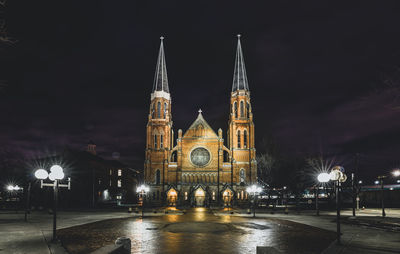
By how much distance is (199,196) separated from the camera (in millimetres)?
58531

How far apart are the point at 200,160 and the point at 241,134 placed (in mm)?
9858

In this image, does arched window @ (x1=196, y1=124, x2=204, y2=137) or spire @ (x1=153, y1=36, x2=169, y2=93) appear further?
spire @ (x1=153, y1=36, x2=169, y2=93)

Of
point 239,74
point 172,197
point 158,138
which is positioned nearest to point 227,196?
point 172,197

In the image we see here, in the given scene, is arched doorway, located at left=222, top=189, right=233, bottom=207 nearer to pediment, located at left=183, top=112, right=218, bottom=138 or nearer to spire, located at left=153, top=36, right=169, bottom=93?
pediment, located at left=183, top=112, right=218, bottom=138

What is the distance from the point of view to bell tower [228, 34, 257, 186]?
5978cm

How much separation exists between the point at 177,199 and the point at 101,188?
24.3m

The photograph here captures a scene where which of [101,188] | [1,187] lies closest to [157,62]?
[101,188]

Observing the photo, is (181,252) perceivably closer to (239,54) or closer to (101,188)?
(239,54)

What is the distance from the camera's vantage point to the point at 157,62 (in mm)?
69625

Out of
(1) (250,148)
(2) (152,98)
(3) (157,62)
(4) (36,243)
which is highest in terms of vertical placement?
(3) (157,62)

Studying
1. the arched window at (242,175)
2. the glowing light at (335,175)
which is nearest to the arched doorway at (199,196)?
the arched window at (242,175)

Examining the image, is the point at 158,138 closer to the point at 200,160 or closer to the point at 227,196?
A: the point at 200,160

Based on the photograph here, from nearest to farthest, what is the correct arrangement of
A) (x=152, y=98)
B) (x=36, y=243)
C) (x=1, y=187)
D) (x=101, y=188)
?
(x=36, y=243) → (x=1, y=187) → (x=152, y=98) → (x=101, y=188)

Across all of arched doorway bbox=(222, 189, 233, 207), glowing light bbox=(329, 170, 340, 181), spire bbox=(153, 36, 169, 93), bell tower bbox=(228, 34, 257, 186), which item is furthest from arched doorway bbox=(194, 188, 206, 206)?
glowing light bbox=(329, 170, 340, 181)
